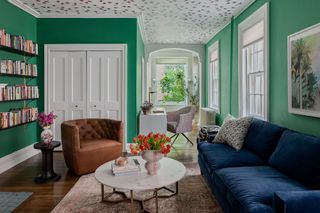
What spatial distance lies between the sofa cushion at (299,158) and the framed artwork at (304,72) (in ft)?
1.42

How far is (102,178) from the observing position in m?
2.65

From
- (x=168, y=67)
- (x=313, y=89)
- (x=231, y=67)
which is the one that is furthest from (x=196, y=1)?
(x=168, y=67)

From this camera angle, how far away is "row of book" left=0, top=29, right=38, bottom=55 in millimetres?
3932

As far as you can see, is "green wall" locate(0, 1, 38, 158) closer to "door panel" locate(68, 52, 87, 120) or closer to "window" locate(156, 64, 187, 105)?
"door panel" locate(68, 52, 87, 120)

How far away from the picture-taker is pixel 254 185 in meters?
2.17

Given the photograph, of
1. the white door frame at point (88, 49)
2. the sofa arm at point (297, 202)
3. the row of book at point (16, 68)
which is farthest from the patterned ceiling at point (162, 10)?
the sofa arm at point (297, 202)

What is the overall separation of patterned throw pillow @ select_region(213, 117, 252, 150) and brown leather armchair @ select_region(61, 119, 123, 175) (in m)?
1.67

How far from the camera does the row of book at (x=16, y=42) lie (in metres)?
3.93

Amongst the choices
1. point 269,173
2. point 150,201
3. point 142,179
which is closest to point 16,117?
point 150,201

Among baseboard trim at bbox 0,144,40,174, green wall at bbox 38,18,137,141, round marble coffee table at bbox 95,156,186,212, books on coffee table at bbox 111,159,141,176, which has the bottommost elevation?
baseboard trim at bbox 0,144,40,174

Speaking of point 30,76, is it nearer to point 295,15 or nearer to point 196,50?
point 295,15

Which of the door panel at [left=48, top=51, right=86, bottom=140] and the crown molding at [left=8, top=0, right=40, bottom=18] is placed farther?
the door panel at [left=48, top=51, right=86, bottom=140]

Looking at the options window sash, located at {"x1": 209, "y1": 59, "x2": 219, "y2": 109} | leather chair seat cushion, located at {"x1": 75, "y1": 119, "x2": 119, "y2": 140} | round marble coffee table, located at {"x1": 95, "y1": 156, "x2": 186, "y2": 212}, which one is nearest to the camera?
round marble coffee table, located at {"x1": 95, "y1": 156, "x2": 186, "y2": 212}

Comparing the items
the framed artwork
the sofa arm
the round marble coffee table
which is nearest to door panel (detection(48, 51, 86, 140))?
the round marble coffee table
